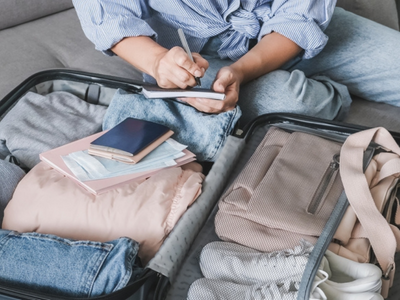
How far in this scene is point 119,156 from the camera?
0.73m

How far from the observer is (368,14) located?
143 centimetres

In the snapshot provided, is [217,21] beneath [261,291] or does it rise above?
above

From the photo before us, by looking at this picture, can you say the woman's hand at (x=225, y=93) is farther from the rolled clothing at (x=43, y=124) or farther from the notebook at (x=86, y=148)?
the rolled clothing at (x=43, y=124)

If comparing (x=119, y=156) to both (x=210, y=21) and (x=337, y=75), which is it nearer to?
(x=210, y=21)

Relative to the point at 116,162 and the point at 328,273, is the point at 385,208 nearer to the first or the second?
the point at 328,273

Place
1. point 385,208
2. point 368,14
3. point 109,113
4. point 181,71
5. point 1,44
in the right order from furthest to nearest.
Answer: point 368,14 < point 1,44 < point 109,113 < point 181,71 < point 385,208

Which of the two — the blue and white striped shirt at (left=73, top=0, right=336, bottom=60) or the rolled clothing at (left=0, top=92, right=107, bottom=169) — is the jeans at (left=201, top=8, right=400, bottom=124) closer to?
the blue and white striped shirt at (left=73, top=0, right=336, bottom=60)

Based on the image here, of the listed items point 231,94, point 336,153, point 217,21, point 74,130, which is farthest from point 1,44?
point 336,153

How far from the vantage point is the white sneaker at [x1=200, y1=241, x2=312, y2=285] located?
562mm

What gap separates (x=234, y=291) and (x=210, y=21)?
63 centimetres

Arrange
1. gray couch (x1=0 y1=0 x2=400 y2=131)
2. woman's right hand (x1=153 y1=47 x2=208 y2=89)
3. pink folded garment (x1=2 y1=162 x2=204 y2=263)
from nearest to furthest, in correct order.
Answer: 1. pink folded garment (x1=2 y1=162 x2=204 y2=263)
2. woman's right hand (x1=153 y1=47 x2=208 y2=89)
3. gray couch (x1=0 y1=0 x2=400 y2=131)

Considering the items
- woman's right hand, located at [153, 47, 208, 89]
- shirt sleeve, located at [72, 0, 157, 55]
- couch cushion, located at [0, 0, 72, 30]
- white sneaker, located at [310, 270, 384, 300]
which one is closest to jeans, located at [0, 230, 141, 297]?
white sneaker, located at [310, 270, 384, 300]

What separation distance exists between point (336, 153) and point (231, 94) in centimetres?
22

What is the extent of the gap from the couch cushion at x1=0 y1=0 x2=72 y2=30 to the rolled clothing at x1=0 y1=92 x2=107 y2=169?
1.66ft
